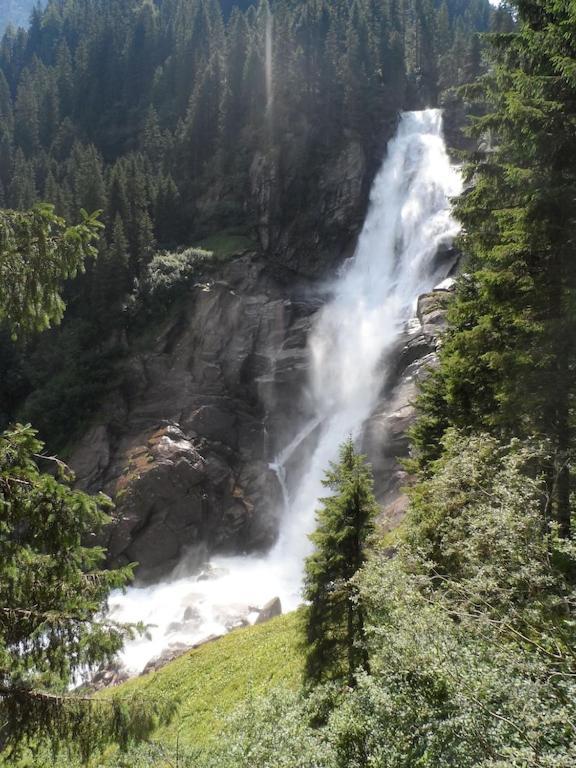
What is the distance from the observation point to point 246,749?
6.86 meters

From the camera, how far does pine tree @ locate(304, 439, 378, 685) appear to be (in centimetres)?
1216

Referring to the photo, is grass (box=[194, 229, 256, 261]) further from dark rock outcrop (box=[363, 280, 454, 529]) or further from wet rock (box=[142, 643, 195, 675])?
wet rock (box=[142, 643, 195, 675])

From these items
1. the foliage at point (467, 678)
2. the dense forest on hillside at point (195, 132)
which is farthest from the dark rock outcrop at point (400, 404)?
the dense forest on hillside at point (195, 132)

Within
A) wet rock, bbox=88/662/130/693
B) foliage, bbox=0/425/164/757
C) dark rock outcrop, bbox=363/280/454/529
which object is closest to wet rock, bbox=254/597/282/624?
wet rock, bbox=88/662/130/693

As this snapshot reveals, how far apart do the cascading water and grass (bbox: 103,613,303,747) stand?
158 inches

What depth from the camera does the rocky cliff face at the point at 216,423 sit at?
98.4 ft

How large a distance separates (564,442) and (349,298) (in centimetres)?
3413

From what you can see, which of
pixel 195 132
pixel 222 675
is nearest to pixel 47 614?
pixel 222 675

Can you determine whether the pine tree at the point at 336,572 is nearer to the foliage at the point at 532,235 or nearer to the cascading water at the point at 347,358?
the foliage at the point at 532,235

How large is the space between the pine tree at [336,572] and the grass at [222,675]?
984 millimetres

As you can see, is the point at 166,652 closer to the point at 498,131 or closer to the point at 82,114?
the point at 498,131

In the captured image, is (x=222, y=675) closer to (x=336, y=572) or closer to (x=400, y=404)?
(x=336, y=572)

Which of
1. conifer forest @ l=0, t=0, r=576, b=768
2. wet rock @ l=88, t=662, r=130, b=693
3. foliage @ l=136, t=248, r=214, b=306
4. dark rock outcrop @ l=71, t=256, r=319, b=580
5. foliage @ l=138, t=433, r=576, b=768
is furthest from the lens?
foliage @ l=136, t=248, r=214, b=306

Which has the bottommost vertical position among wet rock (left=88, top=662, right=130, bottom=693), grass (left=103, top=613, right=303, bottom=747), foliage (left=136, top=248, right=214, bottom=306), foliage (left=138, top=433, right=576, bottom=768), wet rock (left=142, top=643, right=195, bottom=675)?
wet rock (left=88, top=662, right=130, bottom=693)
